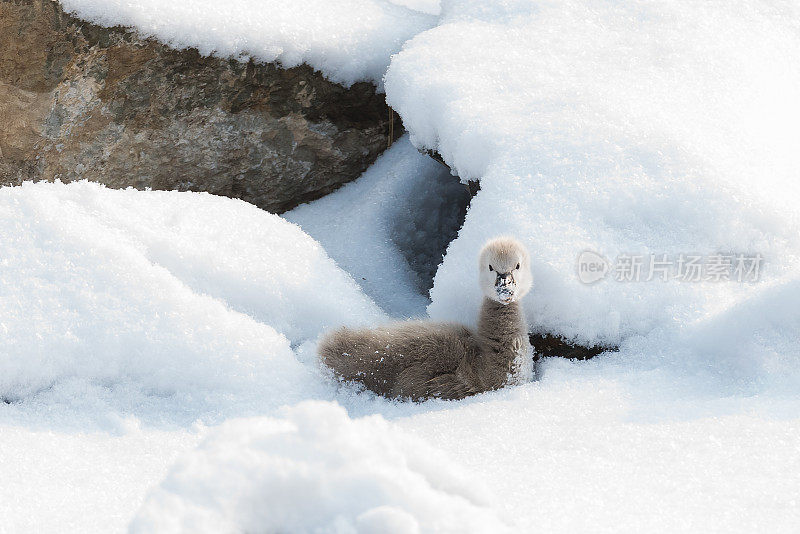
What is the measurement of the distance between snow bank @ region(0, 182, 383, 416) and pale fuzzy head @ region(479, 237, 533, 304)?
2.29 ft

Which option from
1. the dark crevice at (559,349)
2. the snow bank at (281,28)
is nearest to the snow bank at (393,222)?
the snow bank at (281,28)

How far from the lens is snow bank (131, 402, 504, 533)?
45.0 inches

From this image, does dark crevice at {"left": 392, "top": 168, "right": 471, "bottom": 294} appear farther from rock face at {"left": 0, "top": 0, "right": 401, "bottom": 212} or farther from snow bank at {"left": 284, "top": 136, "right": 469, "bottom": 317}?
rock face at {"left": 0, "top": 0, "right": 401, "bottom": 212}

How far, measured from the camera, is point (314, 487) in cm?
120

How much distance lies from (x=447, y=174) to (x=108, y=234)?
2269 millimetres

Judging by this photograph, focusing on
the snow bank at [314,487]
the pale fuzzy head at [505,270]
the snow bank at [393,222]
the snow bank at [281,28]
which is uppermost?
the snow bank at [314,487]

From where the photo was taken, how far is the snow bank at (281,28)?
3.83m

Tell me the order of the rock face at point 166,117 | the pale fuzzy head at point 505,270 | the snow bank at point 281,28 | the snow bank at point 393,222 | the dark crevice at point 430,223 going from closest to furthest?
the pale fuzzy head at point 505,270 → the rock face at point 166,117 → the snow bank at point 281,28 → the snow bank at point 393,222 → the dark crevice at point 430,223

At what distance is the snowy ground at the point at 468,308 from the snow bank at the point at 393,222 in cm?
2

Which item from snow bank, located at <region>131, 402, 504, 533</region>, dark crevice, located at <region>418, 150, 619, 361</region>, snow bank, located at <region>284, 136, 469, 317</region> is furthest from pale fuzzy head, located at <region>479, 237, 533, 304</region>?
snow bank, located at <region>131, 402, 504, 533</region>

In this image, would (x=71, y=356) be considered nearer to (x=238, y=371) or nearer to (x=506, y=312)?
(x=238, y=371)

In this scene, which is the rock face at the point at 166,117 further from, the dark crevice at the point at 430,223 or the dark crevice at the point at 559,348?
the dark crevice at the point at 559,348

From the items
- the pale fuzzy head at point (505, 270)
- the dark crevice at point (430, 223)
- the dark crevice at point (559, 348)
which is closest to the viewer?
the pale fuzzy head at point (505, 270)

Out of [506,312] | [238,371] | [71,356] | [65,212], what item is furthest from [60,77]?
[506,312]
